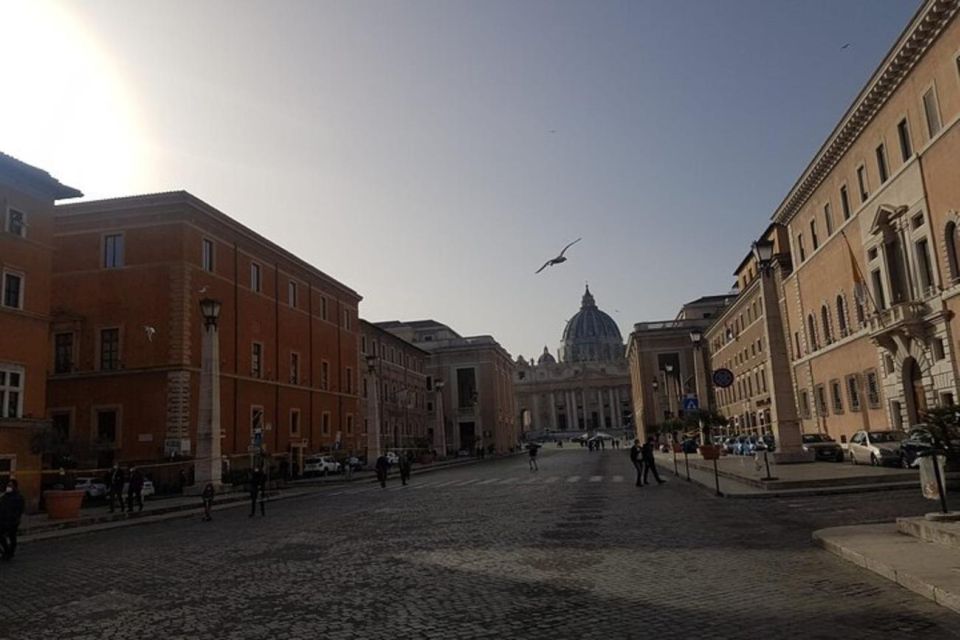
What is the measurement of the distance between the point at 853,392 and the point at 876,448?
1141 centimetres

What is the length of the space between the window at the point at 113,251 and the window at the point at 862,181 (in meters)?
38.1

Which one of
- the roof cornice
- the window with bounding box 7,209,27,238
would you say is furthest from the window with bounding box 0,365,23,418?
the roof cornice

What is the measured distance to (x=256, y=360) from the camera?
46062 mm

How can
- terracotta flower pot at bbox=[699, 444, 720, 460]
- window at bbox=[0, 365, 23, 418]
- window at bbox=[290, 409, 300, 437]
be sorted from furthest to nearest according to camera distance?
window at bbox=[290, 409, 300, 437] < window at bbox=[0, 365, 23, 418] < terracotta flower pot at bbox=[699, 444, 720, 460]

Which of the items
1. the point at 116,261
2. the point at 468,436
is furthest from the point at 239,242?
the point at 468,436

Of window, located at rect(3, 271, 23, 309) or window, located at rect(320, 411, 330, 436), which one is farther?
window, located at rect(320, 411, 330, 436)

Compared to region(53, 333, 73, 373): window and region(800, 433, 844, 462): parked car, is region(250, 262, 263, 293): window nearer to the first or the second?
region(53, 333, 73, 373): window

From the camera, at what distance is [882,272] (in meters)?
33.2

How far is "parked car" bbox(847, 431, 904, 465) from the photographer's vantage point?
2700 cm

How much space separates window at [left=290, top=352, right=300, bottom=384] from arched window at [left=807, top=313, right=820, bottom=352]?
3361cm

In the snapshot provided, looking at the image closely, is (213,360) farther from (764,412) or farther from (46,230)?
(764,412)

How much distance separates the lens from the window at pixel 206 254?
41625 mm

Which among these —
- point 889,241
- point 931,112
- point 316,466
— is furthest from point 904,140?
point 316,466

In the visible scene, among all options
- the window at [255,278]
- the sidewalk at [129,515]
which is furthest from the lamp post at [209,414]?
the window at [255,278]
